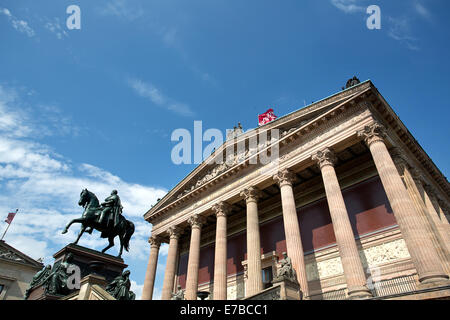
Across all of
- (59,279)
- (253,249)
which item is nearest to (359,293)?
(253,249)

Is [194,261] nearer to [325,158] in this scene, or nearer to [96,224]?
[325,158]

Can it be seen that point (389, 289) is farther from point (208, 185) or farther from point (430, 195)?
point (208, 185)

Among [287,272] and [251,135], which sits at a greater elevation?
[251,135]

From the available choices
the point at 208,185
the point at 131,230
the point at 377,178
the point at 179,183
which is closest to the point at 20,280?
the point at 179,183

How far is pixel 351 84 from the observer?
65.5ft

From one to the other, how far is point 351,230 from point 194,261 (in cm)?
1312

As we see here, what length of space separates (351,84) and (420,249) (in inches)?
467

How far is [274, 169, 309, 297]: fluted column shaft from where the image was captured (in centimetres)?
1544

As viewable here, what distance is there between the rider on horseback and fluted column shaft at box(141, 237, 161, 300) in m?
15.4

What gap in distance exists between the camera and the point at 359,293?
1295cm

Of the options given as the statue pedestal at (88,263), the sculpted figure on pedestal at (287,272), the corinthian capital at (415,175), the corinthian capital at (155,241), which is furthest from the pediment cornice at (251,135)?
the statue pedestal at (88,263)

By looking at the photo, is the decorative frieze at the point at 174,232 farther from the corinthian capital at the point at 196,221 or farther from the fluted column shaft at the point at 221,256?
the fluted column shaft at the point at 221,256

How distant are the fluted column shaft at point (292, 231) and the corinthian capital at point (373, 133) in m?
5.44

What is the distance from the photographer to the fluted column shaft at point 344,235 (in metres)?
13.5
